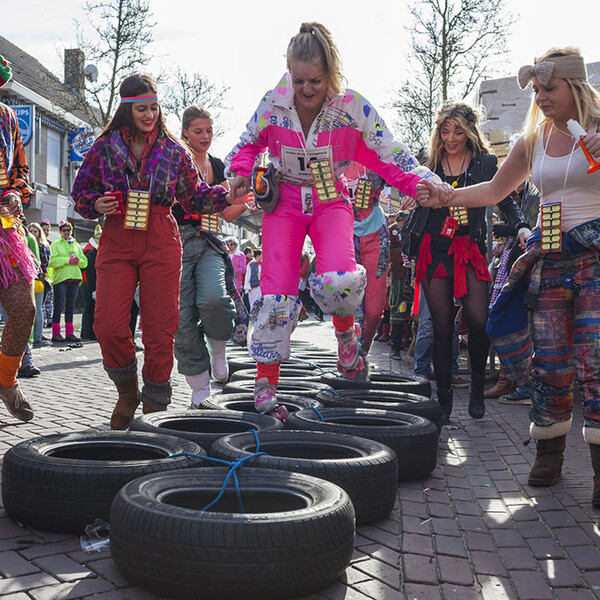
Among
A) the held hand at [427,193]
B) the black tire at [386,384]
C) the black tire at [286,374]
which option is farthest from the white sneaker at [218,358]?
the held hand at [427,193]

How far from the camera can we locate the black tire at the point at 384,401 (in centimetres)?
479

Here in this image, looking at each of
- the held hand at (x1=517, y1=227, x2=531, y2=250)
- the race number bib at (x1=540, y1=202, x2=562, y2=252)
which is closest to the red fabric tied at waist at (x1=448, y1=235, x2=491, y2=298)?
the held hand at (x1=517, y1=227, x2=531, y2=250)

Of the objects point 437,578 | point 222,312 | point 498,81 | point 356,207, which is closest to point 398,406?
point 222,312

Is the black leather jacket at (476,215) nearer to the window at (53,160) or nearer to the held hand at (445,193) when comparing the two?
the held hand at (445,193)

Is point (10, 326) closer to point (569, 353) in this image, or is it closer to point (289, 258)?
point (289, 258)

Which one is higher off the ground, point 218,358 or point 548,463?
point 218,358

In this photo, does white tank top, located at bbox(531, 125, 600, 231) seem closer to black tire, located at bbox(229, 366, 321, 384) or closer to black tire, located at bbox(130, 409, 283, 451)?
black tire, located at bbox(130, 409, 283, 451)

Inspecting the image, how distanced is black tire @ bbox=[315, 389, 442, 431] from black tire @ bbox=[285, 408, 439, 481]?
34cm

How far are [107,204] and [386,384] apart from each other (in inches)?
95.8

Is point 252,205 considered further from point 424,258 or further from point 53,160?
point 53,160

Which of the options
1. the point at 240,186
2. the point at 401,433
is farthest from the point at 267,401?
the point at 240,186

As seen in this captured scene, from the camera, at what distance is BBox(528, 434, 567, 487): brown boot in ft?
13.1

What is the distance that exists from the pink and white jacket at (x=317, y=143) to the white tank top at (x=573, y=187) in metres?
0.82

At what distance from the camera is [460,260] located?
5.61 metres
